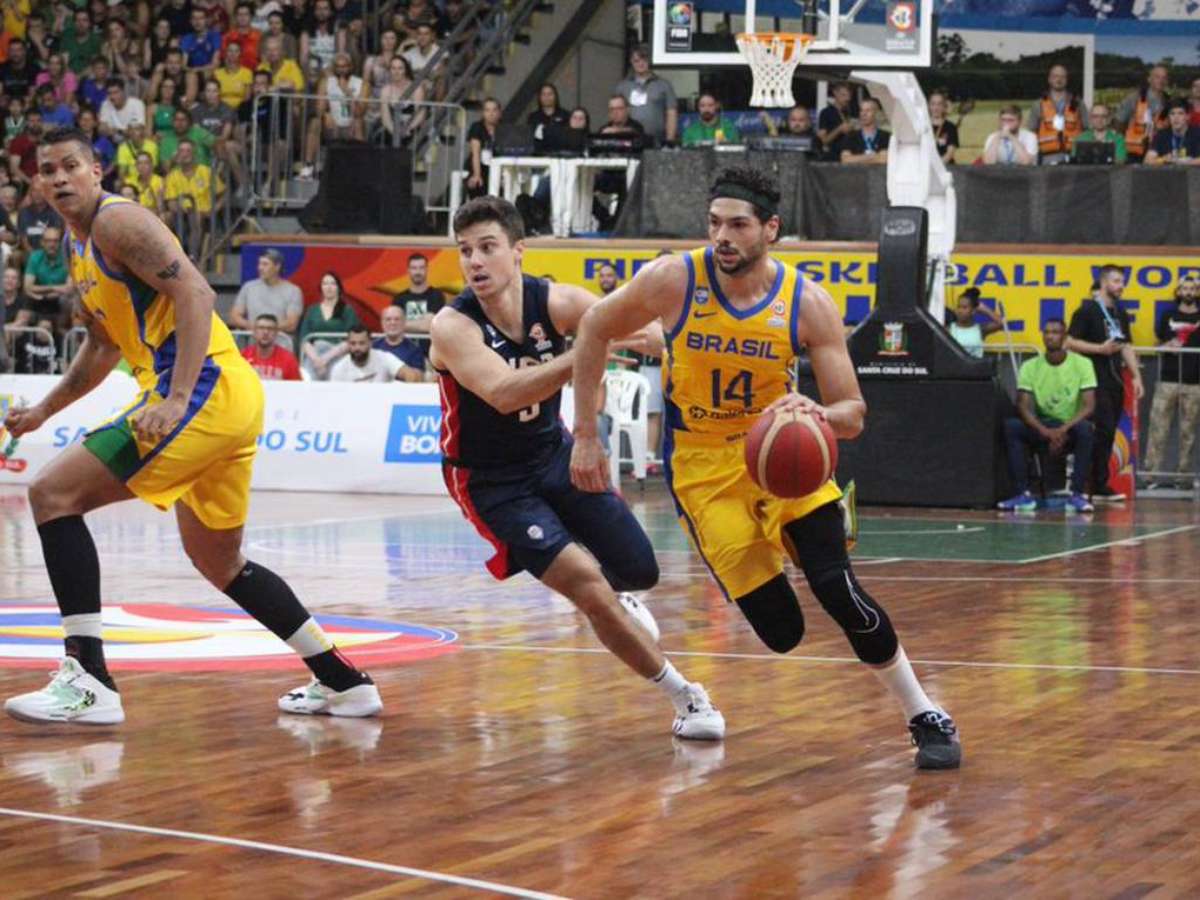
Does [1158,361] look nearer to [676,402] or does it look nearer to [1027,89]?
[1027,89]

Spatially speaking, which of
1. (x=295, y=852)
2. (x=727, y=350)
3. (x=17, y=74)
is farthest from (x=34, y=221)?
(x=295, y=852)

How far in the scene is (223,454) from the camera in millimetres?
7191

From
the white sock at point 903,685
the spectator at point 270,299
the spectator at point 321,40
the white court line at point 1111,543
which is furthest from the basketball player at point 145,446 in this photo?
the spectator at point 321,40

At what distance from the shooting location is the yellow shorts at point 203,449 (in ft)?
23.0

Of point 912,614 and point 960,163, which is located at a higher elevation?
point 960,163

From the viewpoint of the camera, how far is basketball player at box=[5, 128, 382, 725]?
23.0ft

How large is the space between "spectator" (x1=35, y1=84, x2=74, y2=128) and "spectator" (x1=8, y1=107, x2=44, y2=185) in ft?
0.29

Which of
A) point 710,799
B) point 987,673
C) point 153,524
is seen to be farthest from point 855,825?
point 153,524

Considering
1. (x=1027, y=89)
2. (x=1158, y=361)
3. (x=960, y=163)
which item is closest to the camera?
(x=1158, y=361)

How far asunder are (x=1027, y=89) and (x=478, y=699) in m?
18.1

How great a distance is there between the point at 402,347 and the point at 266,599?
1232 centimetres

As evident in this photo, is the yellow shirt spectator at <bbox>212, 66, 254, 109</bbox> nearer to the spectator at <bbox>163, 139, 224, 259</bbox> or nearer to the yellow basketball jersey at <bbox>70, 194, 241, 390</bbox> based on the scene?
the spectator at <bbox>163, 139, 224, 259</bbox>

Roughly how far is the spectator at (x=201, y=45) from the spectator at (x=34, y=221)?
288cm

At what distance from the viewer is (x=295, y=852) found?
532 centimetres
